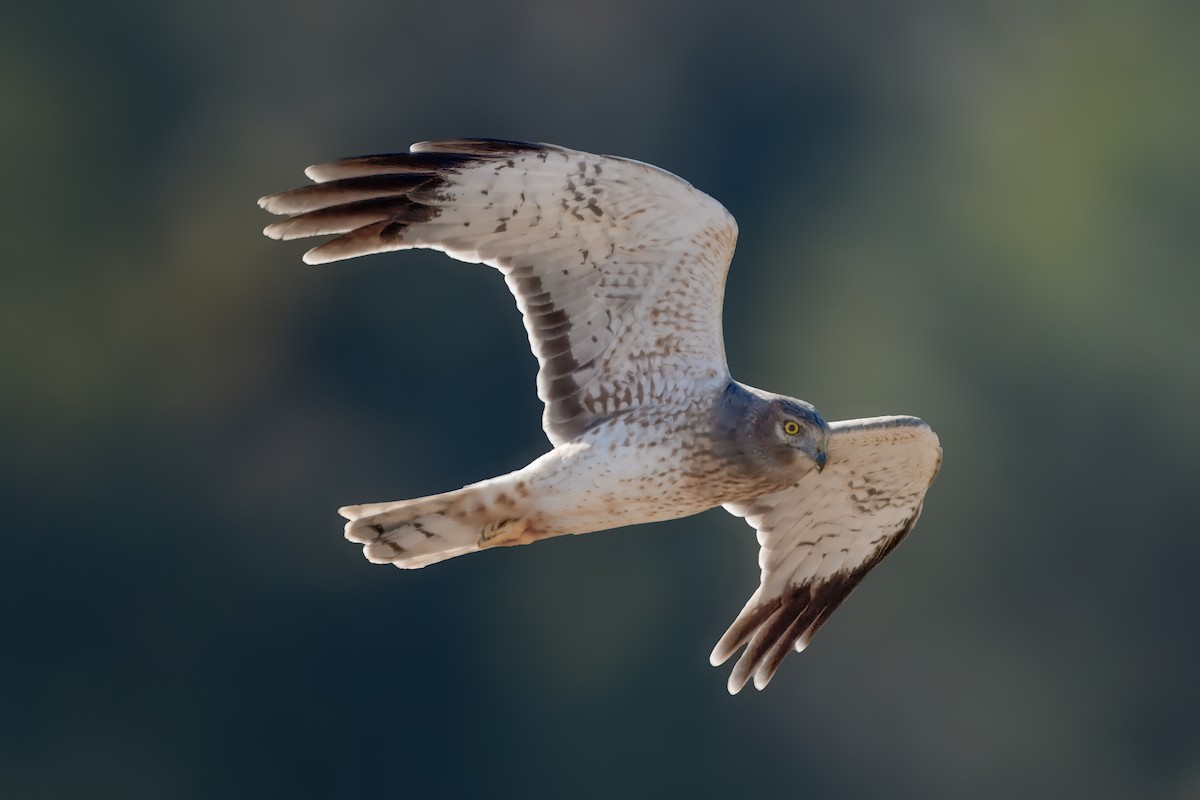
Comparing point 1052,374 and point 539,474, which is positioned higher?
point 539,474

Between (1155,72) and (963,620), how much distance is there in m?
13.8

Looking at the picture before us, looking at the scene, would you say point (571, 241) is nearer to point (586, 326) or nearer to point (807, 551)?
point (586, 326)

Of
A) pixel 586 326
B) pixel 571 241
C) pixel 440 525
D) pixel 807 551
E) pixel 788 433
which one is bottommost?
pixel 807 551

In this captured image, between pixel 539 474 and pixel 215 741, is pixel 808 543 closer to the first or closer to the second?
pixel 539 474

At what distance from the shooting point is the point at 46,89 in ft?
93.8

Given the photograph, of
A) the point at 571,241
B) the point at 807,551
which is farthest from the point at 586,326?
the point at 807,551

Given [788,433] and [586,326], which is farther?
[586,326]

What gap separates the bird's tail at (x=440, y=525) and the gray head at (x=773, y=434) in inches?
33.0

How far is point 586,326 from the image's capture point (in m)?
6.95

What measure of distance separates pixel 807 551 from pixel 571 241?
197 centimetres

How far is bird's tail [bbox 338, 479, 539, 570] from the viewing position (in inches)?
265

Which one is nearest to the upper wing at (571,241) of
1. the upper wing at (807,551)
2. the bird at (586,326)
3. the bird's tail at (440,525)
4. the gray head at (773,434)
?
the bird at (586,326)

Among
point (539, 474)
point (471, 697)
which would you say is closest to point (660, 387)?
point (539, 474)

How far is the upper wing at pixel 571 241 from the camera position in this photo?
21.7 feet
